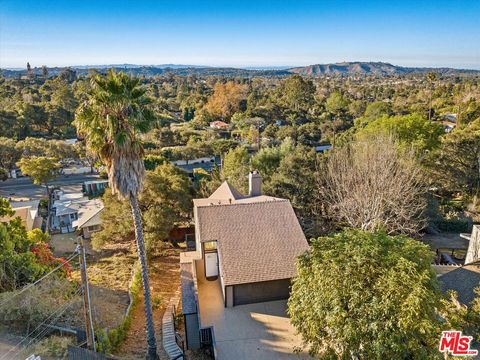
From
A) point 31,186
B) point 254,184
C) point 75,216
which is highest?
point 254,184

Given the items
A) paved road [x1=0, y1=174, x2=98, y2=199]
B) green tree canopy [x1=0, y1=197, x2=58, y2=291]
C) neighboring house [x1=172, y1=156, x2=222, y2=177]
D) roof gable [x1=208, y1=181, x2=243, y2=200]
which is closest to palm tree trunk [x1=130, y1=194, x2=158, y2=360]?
green tree canopy [x1=0, y1=197, x2=58, y2=291]

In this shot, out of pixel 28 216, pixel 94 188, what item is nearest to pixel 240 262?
pixel 28 216

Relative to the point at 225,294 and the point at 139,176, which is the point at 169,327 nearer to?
the point at 225,294

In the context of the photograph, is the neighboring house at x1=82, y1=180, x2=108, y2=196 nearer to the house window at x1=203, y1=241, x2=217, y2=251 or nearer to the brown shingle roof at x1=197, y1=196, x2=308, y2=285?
the house window at x1=203, y1=241, x2=217, y2=251

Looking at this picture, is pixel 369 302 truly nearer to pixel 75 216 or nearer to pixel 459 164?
pixel 459 164

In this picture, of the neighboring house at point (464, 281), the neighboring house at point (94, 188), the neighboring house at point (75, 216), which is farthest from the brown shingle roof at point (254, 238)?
the neighboring house at point (94, 188)

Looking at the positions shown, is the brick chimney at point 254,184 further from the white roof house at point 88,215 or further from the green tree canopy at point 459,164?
the green tree canopy at point 459,164
